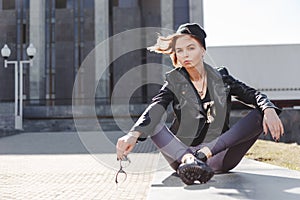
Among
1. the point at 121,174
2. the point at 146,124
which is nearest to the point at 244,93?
the point at 146,124

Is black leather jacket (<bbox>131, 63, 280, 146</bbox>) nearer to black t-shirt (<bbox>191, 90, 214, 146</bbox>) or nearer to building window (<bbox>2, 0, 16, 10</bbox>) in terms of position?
black t-shirt (<bbox>191, 90, 214, 146</bbox>)

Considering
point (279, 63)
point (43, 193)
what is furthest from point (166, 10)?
point (43, 193)

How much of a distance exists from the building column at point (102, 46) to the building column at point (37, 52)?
436 centimetres

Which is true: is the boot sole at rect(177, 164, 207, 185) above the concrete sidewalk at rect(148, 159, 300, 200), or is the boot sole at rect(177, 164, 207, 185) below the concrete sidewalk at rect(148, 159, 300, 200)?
above

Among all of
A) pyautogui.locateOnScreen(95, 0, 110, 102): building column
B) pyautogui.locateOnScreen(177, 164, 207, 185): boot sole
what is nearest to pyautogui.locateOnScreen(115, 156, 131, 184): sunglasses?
pyautogui.locateOnScreen(177, 164, 207, 185): boot sole

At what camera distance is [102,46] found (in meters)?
24.5

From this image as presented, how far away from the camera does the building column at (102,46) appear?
24516mm

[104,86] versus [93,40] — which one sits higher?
[93,40]

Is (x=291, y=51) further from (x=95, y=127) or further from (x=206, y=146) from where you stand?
(x=206, y=146)

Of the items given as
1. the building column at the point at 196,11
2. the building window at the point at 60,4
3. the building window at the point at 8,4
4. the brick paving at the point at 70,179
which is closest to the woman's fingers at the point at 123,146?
the brick paving at the point at 70,179

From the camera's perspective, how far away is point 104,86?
24.6 metres

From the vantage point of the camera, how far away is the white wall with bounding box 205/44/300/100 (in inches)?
736

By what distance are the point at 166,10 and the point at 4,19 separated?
1336 cm

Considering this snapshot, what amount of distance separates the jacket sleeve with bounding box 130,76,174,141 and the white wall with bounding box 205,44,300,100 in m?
16.0
